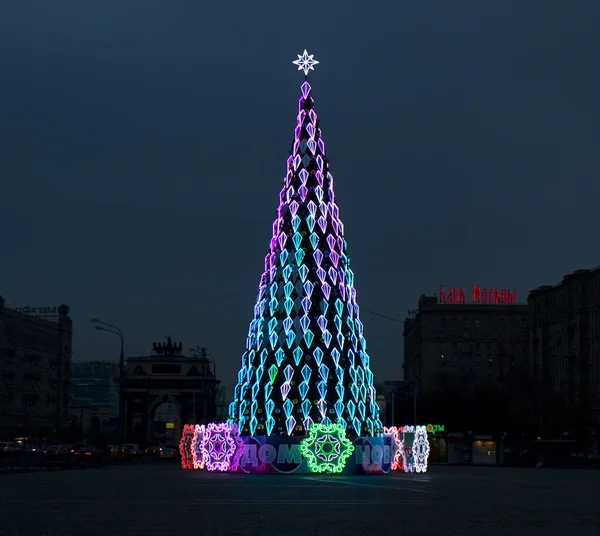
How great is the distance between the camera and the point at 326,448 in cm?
4606

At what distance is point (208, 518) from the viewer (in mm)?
20531

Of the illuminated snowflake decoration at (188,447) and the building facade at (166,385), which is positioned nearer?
the illuminated snowflake decoration at (188,447)

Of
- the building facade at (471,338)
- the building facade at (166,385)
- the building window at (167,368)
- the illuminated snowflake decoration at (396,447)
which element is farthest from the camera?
the building facade at (471,338)

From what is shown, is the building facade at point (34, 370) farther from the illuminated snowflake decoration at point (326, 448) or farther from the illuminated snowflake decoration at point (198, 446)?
the illuminated snowflake decoration at point (326, 448)

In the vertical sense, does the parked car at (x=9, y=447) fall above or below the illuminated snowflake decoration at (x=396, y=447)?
below

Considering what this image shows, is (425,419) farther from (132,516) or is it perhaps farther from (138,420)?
(132,516)

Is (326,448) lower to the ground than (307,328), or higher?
lower

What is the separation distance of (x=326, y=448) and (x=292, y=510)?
2341 centimetres

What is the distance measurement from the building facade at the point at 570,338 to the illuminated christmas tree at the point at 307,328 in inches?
2247

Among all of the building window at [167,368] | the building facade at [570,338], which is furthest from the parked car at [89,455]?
the building window at [167,368]

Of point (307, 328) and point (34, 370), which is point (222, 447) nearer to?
A: point (307, 328)

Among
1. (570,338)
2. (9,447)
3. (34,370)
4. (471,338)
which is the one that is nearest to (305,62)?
(9,447)

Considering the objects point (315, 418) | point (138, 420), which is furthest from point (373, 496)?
point (138, 420)

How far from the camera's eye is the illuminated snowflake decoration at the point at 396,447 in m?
52.2
